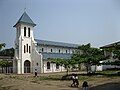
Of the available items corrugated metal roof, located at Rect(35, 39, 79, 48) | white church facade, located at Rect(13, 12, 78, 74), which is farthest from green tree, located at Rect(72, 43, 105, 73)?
corrugated metal roof, located at Rect(35, 39, 79, 48)

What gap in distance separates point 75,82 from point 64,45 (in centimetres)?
3981

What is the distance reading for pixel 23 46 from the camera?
50062 millimetres

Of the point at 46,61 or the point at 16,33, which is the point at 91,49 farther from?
the point at 16,33

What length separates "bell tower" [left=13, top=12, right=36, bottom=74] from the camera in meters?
48.9

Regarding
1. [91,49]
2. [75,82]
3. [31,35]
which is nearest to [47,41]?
[31,35]

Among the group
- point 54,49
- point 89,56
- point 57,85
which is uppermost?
point 54,49

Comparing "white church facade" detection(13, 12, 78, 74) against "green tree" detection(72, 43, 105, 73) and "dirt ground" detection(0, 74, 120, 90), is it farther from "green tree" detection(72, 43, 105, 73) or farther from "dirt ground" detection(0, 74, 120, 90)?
"dirt ground" detection(0, 74, 120, 90)

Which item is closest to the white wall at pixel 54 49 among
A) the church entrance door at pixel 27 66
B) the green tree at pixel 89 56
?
the church entrance door at pixel 27 66

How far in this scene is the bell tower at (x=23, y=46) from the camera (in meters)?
48.9

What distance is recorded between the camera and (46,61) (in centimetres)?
5031

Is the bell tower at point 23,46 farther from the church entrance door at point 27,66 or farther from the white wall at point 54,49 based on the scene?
the white wall at point 54,49

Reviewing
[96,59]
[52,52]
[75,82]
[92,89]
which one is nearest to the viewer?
[92,89]

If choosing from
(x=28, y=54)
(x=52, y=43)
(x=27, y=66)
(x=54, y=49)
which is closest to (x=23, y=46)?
(x=28, y=54)

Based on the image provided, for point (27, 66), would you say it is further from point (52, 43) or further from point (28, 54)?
point (52, 43)
